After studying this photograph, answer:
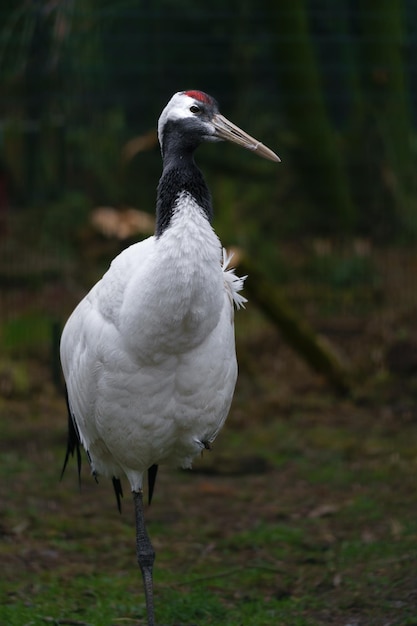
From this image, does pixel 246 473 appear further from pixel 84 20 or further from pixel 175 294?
pixel 84 20

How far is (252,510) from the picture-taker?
21.4 feet

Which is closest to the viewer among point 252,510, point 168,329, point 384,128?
point 168,329

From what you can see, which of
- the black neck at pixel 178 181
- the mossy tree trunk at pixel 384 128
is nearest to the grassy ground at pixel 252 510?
the mossy tree trunk at pixel 384 128

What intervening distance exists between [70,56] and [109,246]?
1640 millimetres

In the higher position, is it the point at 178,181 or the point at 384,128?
the point at 384,128

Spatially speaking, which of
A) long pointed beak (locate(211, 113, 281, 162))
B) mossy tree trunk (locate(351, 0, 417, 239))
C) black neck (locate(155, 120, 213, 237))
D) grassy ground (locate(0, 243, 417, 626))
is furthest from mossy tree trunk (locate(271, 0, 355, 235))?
black neck (locate(155, 120, 213, 237))

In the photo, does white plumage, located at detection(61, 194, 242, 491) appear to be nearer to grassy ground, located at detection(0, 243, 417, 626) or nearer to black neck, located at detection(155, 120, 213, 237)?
black neck, located at detection(155, 120, 213, 237)

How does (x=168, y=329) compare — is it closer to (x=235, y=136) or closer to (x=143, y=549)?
(x=235, y=136)

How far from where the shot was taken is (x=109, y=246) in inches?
360

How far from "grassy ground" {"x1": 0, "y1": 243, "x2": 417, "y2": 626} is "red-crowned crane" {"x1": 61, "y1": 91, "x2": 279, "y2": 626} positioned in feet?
2.37

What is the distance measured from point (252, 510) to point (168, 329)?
264cm

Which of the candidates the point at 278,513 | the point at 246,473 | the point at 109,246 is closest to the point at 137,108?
the point at 109,246

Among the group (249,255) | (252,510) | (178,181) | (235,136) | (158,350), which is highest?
(249,255)

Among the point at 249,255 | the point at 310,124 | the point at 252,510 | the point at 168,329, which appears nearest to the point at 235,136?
the point at 168,329
